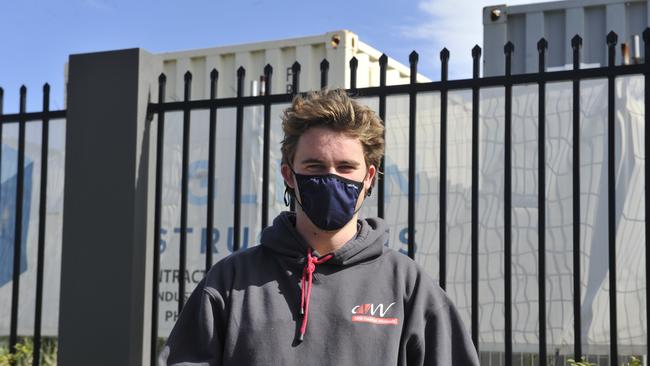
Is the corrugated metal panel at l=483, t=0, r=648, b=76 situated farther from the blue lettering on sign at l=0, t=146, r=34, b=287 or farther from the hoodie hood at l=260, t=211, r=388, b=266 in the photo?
the hoodie hood at l=260, t=211, r=388, b=266

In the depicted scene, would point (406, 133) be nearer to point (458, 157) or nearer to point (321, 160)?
point (458, 157)

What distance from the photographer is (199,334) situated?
211cm

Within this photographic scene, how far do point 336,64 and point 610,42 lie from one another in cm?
368

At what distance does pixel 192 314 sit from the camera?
2.17 meters

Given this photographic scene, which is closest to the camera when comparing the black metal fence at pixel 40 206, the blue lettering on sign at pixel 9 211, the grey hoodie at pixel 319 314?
the grey hoodie at pixel 319 314

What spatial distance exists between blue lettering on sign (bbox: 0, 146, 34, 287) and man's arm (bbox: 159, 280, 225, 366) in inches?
178

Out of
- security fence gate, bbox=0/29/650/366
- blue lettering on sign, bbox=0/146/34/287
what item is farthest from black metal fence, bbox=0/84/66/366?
blue lettering on sign, bbox=0/146/34/287

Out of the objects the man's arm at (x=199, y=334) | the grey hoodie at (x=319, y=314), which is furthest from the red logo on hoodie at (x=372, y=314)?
the man's arm at (x=199, y=334)

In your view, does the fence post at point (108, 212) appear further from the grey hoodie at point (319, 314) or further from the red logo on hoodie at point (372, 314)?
the red logo on hoodie at point (372, 314)

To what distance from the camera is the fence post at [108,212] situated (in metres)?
4.62

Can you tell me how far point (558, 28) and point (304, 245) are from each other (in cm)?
523

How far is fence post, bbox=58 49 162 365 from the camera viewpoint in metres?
4.62

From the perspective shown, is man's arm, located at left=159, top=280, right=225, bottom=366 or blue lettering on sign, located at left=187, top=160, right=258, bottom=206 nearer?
man's arm, located at left=159, top=280, right=225, bottom=366

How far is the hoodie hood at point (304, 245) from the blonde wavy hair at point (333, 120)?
7.8 inches
